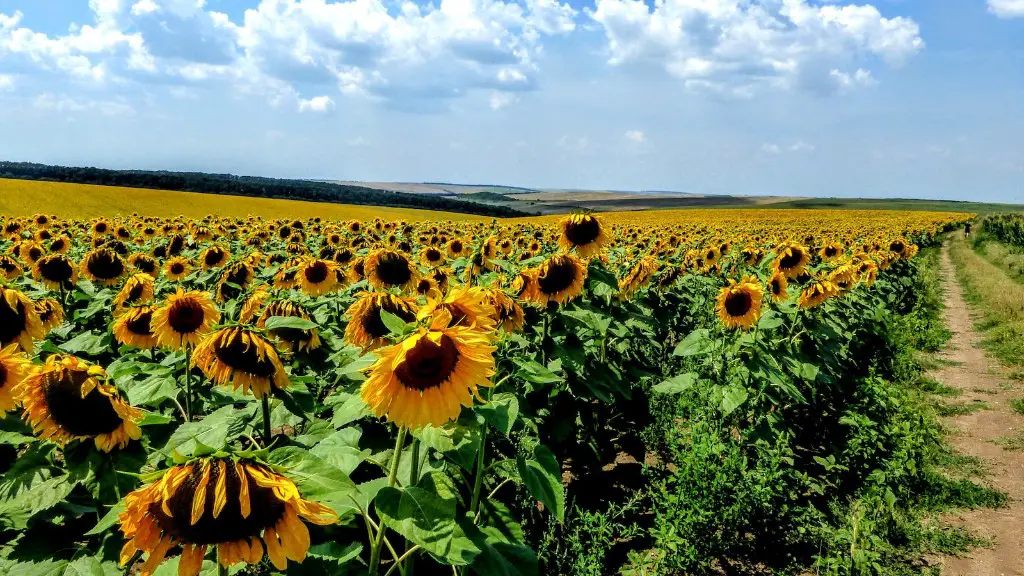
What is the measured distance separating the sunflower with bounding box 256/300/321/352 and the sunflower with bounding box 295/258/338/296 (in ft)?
6.36

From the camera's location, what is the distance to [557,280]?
384 cm

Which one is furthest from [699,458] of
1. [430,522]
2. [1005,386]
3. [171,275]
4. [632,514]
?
[1005,386]

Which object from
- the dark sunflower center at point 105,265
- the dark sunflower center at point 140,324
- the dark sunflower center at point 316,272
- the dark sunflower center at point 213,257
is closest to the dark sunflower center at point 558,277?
the dark sunflower center at point 140,324

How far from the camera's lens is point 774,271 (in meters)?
6.64

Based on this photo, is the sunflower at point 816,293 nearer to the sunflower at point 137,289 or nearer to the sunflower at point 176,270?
the sunflower at point 137,289

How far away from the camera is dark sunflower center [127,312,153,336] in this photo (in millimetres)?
3611

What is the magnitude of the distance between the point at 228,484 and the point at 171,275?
690 cm

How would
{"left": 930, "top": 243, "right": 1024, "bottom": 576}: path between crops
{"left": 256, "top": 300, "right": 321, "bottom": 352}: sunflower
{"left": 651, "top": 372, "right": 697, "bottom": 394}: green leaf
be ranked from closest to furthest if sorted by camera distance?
{"left": 256, "top": 300, "right": 321, "bottom": 352}: sunflower
{"left": 930, "top": 243, "right": 1024, "bottom": 576}: path between crops
{"left": 651, "top": 372, "right": 697, "bottom": 394}: green leaf

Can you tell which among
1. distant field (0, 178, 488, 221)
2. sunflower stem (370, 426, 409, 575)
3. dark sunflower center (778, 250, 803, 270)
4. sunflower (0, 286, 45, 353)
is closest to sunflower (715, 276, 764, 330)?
dark sunflower center (778, 250, 803, 270)

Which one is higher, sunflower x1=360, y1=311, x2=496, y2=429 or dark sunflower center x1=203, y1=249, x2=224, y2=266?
sunflower x1=360, y1=311, x2=496, y2=429

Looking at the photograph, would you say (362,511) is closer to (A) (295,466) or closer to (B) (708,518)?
(A) (295,466)

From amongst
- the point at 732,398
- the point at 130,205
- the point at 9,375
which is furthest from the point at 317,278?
the point at 130,205

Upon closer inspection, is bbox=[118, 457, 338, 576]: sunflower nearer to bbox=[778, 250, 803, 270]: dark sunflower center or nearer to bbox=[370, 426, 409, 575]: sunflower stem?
bbox=[370, 426, 409, 575]: sunflower stem

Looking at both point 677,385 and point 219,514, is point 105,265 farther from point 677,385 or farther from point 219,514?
point 219,514
